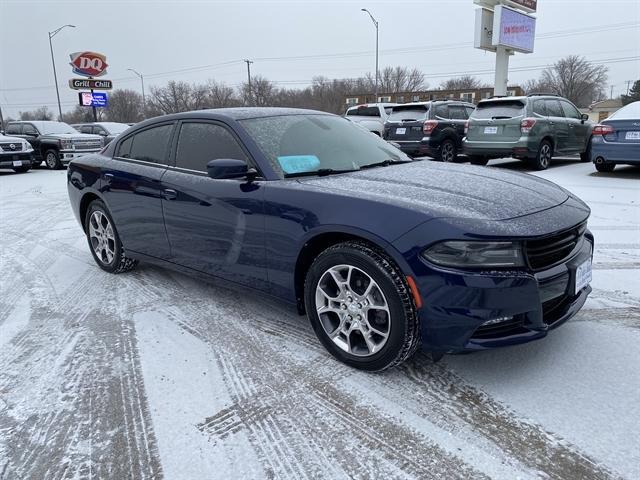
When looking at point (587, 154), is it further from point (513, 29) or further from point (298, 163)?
point (513, 29)

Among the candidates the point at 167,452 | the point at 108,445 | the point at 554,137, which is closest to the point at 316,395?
the point at 167,452

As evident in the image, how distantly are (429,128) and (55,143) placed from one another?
12085 millimetres

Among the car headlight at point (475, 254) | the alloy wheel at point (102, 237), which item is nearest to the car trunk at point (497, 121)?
the alloy wheel at point (102, 237)

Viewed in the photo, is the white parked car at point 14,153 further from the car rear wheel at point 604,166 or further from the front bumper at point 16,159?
the car rear wheel at point 604,166

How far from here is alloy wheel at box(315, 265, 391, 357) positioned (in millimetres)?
2648

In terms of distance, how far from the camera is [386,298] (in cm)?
254

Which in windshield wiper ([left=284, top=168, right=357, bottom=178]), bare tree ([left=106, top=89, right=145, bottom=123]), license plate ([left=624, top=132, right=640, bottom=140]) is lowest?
license plate ([left=624, top=132, right=640, bottom=140])

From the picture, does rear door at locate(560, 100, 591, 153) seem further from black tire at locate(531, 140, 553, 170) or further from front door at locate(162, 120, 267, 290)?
front door at locate(162, 120, 267, 290)

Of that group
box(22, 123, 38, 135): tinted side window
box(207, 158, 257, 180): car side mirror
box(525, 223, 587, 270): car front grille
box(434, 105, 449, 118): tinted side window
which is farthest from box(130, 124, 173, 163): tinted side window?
box(22, 123, 38, 135): tinted side window

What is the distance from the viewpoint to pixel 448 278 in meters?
2.35

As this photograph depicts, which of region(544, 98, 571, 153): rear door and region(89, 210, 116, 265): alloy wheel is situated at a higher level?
region(544, 98, 571, 153): rear door

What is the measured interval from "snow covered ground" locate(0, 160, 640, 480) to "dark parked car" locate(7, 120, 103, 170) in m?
13.7

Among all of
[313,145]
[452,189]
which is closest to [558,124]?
[313,145]

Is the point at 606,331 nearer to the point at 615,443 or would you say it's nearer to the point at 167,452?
the point at 615,443
